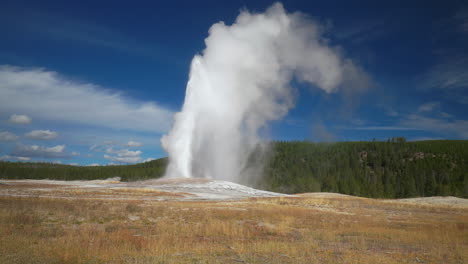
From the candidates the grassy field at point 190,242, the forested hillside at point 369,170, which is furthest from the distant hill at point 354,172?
the grassy field at point 190,242

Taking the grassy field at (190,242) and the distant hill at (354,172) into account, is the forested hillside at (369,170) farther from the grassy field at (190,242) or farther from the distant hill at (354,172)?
the grassy field at (190,242)

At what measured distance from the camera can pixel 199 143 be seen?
70188 mm

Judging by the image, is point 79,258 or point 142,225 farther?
point 142,225

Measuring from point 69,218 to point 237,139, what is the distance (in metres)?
61.8

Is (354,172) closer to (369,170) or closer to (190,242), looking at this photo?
(369,170)

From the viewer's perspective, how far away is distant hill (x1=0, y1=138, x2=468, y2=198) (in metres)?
90.1

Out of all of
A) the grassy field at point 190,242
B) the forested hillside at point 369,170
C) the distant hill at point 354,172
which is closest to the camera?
the grassy field at point 190,242

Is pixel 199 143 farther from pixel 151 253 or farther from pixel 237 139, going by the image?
pixel 151 253

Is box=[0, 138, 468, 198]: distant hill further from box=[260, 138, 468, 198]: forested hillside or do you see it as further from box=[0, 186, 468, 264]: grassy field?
box=[0, 186, 468, 264]: grassy field

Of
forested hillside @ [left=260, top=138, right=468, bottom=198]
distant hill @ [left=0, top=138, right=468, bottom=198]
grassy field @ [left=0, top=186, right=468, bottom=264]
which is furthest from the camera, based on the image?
distant hill @ [left=0, top=138, right=468, bottom=198]

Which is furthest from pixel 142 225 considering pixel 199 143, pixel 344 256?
pixel 199 143

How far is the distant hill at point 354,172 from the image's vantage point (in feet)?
296

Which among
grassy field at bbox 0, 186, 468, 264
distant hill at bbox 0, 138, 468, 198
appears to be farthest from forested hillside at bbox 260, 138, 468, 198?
grassy field at bbox 0, 186, 468, 264

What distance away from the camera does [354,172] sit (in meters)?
113
